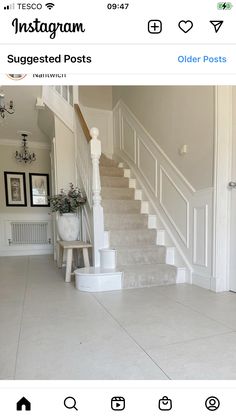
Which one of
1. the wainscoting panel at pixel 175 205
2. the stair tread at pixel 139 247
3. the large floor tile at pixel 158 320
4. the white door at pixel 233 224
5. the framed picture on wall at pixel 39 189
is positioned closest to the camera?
the large floor tile at pixel 158 320

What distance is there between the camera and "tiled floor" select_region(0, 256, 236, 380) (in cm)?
109

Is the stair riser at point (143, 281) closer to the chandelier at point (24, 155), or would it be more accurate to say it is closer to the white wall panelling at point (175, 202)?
the white wall panelling at point (175, 202)

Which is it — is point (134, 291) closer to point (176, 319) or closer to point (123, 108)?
point (176, 319)

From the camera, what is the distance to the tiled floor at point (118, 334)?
3.58 feet

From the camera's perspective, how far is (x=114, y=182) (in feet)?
12.4

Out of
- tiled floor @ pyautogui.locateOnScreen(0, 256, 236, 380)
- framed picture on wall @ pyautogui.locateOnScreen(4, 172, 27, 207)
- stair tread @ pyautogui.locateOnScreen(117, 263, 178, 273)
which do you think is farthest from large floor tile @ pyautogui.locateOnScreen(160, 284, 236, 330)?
framed picture on wall @ pyautogui.locateOnScreen(4, 172, 27, 207)

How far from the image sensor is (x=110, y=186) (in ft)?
12.3
